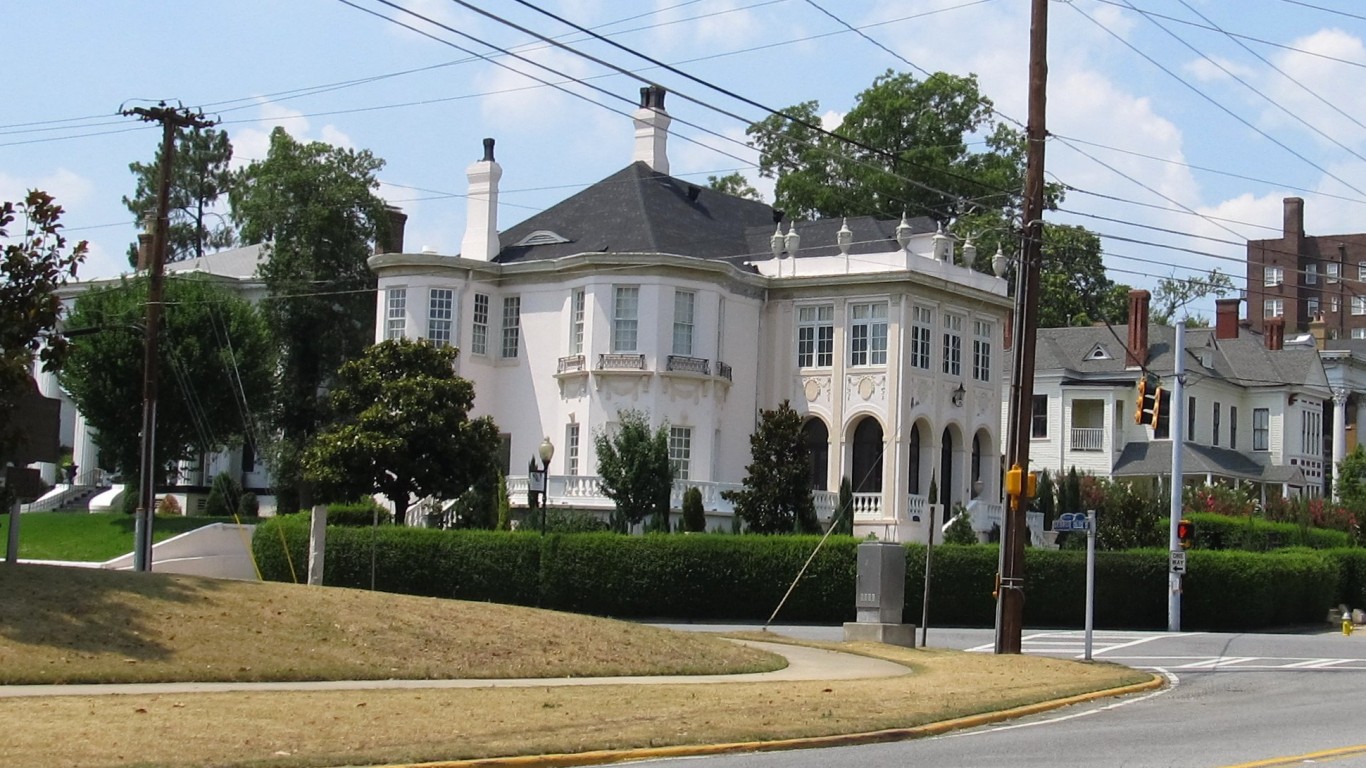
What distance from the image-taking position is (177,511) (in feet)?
213

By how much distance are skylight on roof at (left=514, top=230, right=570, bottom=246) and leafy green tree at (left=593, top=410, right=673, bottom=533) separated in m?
9.79

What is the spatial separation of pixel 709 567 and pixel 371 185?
2666 centimetres

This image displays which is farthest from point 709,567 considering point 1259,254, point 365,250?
point 1259,254

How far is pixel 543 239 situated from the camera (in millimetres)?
54406

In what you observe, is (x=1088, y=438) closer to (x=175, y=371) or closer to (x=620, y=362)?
(x=620, y=362)

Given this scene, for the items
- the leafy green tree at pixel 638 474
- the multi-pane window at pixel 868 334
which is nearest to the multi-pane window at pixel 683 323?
the leafy green tree at pixel 638 474

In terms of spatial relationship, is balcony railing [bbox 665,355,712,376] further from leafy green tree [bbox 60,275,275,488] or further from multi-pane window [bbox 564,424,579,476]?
leafy green tree [bbox 60,275,275,488]

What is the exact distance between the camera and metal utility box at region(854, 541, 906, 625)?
31.5 meters

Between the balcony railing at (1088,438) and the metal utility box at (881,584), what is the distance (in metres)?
37.7

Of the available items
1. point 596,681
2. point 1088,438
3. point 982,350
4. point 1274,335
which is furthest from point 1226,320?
point 596,681

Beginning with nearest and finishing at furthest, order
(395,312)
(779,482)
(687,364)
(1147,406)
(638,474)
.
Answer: (1147,406) → (779,482) → (638,474) → (687,364) → (395,312)

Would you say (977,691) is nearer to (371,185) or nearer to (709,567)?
(709,567)

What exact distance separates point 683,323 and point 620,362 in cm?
226

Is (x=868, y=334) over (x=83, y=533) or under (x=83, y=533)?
over
